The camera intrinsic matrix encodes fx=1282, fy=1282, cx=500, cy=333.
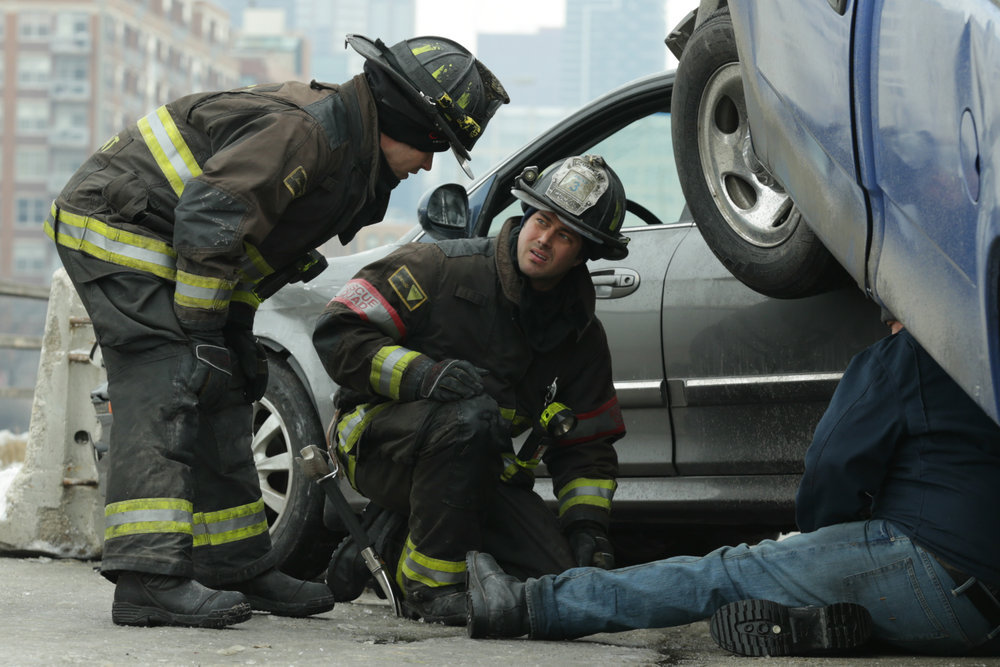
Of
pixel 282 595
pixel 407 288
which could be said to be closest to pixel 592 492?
pixel 407 288

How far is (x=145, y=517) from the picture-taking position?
122 inches

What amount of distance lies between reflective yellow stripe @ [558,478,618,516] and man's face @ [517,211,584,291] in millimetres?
581

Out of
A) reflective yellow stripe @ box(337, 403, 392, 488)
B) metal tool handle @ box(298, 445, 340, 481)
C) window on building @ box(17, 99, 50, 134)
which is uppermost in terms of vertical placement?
window on building @ box(17, 99, 50, 134)

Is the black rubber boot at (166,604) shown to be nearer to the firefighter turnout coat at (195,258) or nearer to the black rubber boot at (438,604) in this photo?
the firefighter turnout coat at (195,258)

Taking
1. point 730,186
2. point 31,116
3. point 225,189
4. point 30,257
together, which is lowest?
point 225,189

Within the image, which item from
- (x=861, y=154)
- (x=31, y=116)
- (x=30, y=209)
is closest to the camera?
(x=861, y=154)

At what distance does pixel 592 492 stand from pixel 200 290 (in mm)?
1278

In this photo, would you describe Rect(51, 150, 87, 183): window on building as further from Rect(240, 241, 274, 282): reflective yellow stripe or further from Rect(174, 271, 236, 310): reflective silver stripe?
Rect(174, 271, 236, 310): reflective silver stripe

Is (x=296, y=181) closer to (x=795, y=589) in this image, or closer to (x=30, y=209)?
(x=795, y=589)

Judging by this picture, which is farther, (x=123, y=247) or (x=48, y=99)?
(x=48, y=99)

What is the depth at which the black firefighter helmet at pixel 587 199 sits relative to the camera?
11.8ft

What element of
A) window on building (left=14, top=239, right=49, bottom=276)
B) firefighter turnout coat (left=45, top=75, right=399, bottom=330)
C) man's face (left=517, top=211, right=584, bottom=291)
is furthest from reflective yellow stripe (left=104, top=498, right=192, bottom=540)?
window on building (left=14, top=239, right=49, bottom=276)

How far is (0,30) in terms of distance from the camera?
83.6 m

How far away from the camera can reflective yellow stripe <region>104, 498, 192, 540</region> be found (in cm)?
309
